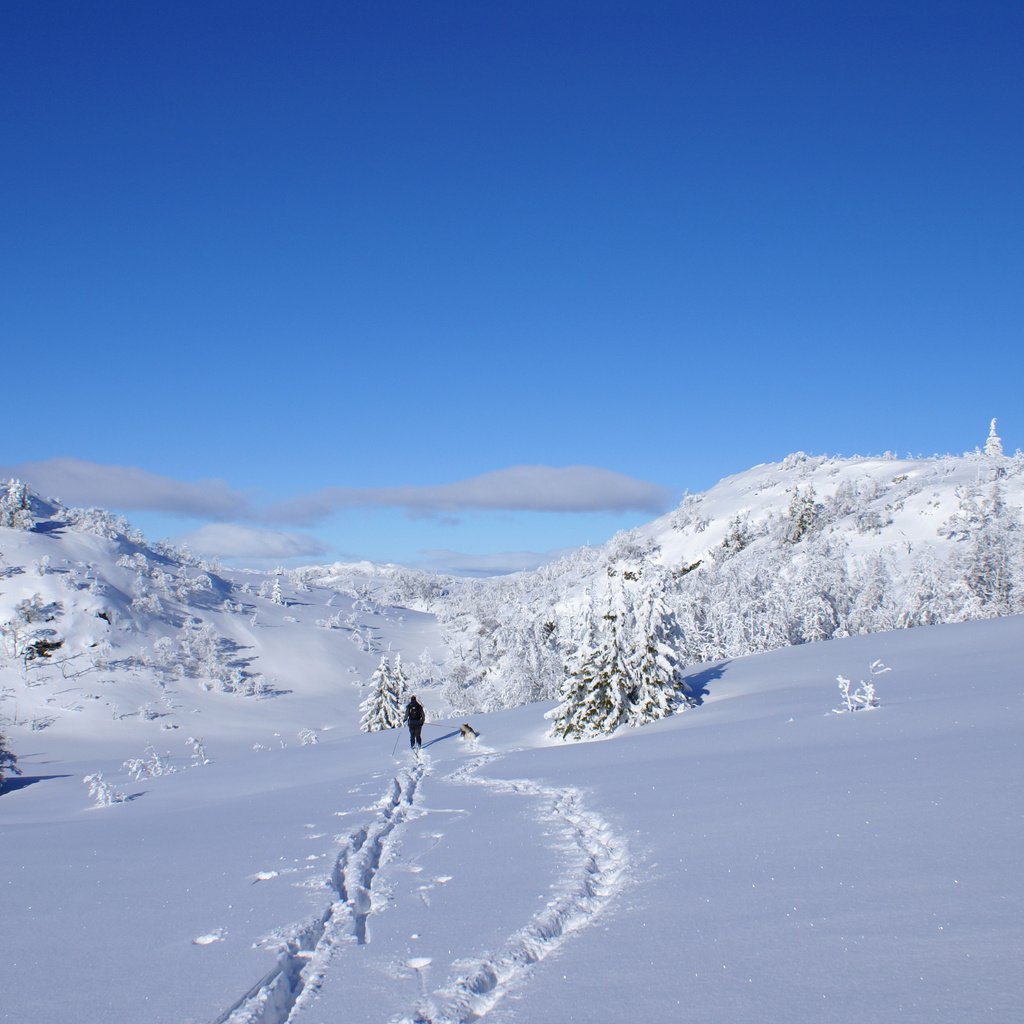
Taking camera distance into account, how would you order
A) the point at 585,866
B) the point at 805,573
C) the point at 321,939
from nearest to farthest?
1. the point at 321,939
2. the point at 585,866
3. the point at 805,573

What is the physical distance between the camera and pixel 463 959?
4.39 metres

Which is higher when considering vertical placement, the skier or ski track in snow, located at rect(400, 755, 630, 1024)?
ski track in snow, located at rect(400, 755, 630, 1024)

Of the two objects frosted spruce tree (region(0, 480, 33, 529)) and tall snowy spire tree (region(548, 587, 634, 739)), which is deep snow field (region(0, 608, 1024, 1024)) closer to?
tall snowy spire tree (region(548, 587, 634, 739))

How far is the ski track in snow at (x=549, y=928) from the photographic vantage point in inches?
152

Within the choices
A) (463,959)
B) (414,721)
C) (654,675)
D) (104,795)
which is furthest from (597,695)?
(463,959)

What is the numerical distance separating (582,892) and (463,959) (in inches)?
55.5

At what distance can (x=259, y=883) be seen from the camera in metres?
6.36

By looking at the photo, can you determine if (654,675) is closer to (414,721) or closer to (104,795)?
(414,721)

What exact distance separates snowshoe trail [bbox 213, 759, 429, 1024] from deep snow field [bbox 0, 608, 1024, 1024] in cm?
2

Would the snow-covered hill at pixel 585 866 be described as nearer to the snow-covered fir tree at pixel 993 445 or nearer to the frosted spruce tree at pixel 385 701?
the frosted spruce tree at pixel 385 701

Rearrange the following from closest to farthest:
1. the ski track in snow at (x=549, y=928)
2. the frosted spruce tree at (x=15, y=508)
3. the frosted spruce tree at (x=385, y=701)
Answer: the ski track in snow at (x=549, y=928) < the frosted spruce tree at (x=385, y=701) < the frosted spruce tree at (x=15, y=508)

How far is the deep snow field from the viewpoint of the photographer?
376 cm

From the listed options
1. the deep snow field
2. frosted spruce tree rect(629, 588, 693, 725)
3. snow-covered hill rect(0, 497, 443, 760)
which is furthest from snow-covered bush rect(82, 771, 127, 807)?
snow-covered hill rect(0, 497, 443, 760)

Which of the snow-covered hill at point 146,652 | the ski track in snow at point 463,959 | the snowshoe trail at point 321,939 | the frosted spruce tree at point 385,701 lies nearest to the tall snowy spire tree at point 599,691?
the ski track in snow at point 463,959
